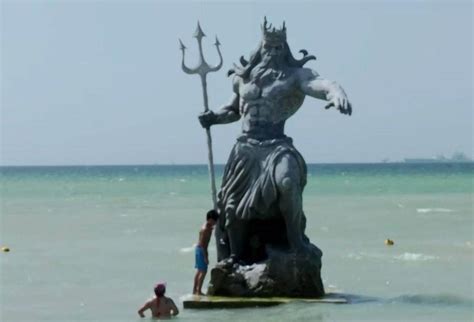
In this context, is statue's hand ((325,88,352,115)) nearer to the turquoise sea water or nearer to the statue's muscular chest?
the statue's muscular chest

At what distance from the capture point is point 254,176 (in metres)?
11.8

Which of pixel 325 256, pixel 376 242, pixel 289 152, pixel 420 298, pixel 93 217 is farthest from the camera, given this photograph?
pixel 93 217

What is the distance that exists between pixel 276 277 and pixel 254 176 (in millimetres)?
925

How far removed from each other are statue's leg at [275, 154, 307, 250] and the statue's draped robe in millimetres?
50

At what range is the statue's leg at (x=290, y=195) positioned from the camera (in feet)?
37.9

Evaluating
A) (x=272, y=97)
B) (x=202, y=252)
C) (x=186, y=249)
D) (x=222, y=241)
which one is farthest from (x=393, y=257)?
(x=272, y=97)

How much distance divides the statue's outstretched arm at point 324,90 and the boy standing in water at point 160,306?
216 centimetres

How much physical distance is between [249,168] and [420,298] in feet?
7.59

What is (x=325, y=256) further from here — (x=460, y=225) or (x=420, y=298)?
(x=460, y=225)

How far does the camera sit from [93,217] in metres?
32.0

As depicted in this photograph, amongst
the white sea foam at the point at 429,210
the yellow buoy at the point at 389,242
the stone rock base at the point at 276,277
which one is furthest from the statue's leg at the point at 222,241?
the white sea foam at the point at 429,210

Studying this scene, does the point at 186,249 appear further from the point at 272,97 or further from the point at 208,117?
the point at 272,97

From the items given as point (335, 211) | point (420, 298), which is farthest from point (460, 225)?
point (420, 298)

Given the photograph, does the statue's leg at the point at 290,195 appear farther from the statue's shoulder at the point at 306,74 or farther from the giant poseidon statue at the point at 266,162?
the statue's shoulder at the point at 306,74
